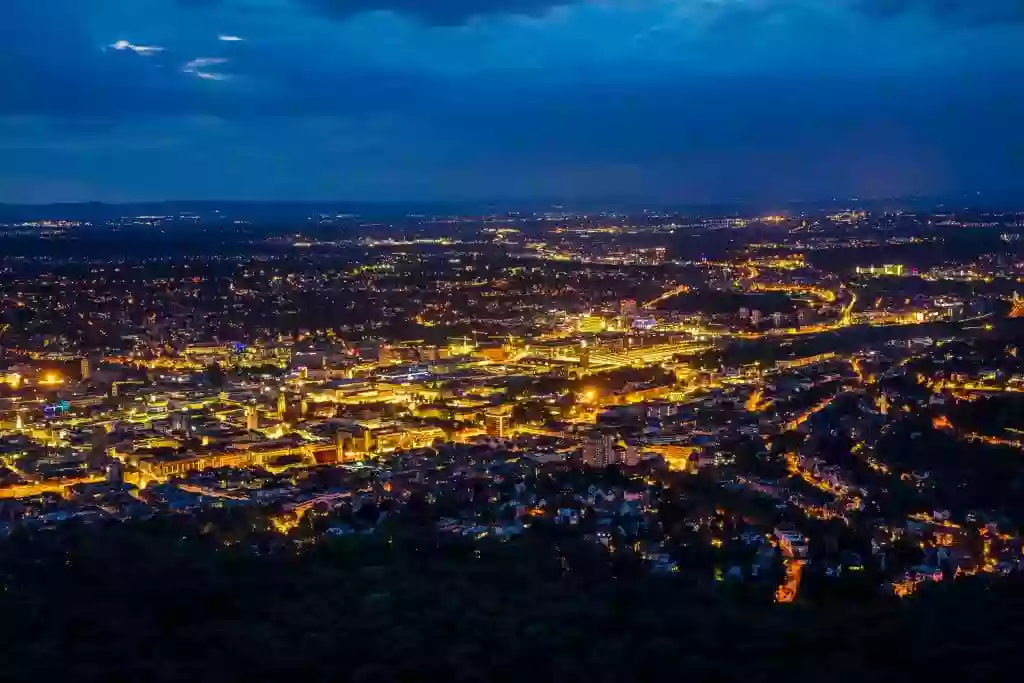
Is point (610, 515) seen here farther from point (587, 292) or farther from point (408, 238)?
point (408, 238)

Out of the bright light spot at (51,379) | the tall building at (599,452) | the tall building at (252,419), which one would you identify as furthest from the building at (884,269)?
the tall building at (599,452)

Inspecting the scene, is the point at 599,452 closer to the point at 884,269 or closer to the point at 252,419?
the point at 252,419

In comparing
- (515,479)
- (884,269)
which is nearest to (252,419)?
(515,479)

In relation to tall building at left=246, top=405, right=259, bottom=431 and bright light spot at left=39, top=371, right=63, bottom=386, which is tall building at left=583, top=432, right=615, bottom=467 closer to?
tall building at left=246, top=405, right=259, bottom=431

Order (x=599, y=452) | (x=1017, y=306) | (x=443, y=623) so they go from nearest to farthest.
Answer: (x=443, y=623) → (x=599, y=452) → (x=1017, y=306)

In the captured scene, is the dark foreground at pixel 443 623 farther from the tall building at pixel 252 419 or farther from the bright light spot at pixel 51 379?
the bright light spot at pixel 51 379
